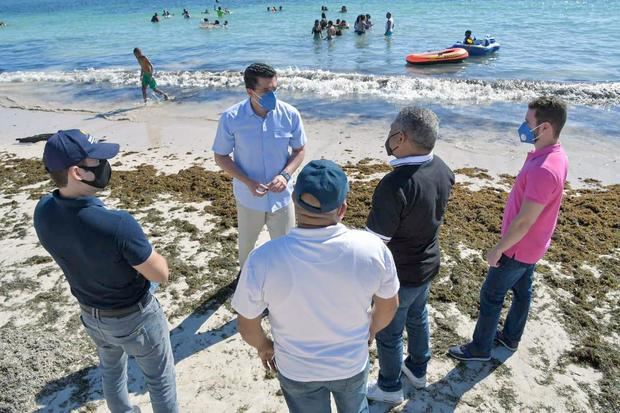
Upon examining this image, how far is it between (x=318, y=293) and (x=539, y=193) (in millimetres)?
1834

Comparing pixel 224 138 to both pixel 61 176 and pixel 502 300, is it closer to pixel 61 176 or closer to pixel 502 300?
pixel 61 176

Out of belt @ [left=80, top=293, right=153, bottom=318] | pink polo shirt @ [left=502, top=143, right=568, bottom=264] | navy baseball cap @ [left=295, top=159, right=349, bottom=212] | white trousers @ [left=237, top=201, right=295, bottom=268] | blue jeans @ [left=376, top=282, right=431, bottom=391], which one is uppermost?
navy baseball cap @ [left=295, top=159, right=349, bottom=212]

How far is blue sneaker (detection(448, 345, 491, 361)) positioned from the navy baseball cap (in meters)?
2.55

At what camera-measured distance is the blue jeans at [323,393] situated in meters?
2.31

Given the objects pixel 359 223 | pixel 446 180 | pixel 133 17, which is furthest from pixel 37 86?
pixel 133 17

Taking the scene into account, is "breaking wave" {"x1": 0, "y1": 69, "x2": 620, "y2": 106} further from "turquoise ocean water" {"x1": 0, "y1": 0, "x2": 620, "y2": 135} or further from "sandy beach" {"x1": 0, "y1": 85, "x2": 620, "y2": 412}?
"sandy beach" {"x1": 0, "y1": 85, "x2": 620, "y2": 412}

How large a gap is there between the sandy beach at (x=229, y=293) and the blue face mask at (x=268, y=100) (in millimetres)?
2085

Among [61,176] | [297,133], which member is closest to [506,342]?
[297,133]

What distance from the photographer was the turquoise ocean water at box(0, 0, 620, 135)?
49.1ft

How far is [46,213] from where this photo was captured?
2.44m

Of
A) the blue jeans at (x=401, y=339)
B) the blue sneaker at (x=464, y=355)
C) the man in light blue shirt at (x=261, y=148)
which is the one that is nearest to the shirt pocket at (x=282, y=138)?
the man in light blue shirt at (x=261, y=148)

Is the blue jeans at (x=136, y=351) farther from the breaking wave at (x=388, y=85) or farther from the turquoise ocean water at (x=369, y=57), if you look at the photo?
the breaking wave at (x=388, y=85)

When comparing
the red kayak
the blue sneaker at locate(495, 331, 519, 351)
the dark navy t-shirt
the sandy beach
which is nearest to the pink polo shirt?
the blue sneaker at locate(495, 331, 519, 351)

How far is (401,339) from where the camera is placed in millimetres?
3293
